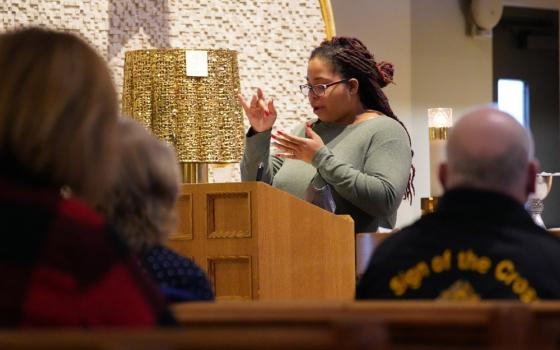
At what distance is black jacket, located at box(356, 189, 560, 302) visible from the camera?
1922mm

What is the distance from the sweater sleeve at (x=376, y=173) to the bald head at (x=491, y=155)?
163 centimetres

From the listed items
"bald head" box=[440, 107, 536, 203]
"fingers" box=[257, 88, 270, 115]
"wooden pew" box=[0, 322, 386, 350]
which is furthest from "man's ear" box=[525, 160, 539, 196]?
"fingers" box=[257, 88, 270, 115]

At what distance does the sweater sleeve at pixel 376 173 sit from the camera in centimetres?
368

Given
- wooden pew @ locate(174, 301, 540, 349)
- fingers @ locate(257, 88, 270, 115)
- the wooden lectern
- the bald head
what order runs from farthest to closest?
fingers @ locate(257, 88, 270, 115) < the wooden lectern < the bald head < wooden pew @ locate(174, 301, 540, 349)

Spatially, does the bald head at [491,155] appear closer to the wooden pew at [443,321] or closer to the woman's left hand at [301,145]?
the wooden pew at [443,321]

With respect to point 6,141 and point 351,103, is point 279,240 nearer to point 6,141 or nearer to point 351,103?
point 351,103

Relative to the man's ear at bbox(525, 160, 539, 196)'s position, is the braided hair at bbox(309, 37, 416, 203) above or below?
above

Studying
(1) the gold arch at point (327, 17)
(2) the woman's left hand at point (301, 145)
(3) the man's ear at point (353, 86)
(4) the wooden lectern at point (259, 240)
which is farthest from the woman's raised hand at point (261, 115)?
(1) the gold arch at point (327, 17)

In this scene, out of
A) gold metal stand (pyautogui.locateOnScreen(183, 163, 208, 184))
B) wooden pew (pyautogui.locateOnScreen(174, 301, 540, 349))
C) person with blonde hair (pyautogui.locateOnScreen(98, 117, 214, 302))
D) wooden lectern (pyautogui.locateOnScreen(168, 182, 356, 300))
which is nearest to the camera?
wooden pew (pyautogui.locateOnScreen(174, 301, 540, 349))

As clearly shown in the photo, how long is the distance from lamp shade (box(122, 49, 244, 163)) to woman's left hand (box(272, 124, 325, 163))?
2.83ft

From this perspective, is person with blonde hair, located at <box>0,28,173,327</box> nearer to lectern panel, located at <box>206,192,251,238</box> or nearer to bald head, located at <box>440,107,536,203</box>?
bald head, located at <box>440,107,536,203</box>

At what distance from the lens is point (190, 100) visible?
14.9ft

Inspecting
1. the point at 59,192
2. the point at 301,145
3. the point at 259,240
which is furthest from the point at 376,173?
the point at 59,192

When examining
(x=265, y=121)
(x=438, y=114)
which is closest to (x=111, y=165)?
(x=265, y=121)
